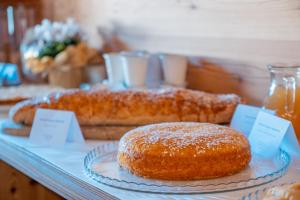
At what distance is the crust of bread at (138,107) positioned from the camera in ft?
4.46

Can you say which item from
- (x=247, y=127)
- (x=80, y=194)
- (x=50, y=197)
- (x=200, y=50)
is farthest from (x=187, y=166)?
(x=200, y=50)

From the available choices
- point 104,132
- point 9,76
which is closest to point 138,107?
point 104,132

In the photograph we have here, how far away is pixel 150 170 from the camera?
0.99 metres

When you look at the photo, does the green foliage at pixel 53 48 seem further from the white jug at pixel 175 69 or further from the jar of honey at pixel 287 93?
the jar of honey at pixel 287 93

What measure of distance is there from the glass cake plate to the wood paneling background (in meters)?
0.41

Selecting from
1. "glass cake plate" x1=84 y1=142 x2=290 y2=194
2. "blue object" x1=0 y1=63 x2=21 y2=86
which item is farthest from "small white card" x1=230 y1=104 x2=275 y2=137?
"blue object" x1=0 y1=63 x2=21 y2=86

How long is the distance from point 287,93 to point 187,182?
398mm

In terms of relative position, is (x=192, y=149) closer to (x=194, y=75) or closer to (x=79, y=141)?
(x=79, y=141)

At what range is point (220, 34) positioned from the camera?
164 cm

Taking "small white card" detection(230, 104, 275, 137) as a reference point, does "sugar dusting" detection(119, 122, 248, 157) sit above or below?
above

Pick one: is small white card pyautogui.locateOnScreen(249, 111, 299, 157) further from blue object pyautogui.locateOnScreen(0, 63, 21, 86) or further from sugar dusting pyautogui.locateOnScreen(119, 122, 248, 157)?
blue object pyautogui.locateOnScreen(0, 63, 21, 86)

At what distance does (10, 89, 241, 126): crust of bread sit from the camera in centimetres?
136

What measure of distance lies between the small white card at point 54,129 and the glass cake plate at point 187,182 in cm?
18

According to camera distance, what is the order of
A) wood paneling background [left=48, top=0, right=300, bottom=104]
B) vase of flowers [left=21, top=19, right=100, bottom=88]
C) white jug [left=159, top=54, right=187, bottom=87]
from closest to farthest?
1. wood paneling background [left=48, top=0, right=300, bottom=104]
2. white jug [left=159, top=54, right=187, bottom=87]
3. vase of flowers [left=21, top=19, right=100, bottom=88]
